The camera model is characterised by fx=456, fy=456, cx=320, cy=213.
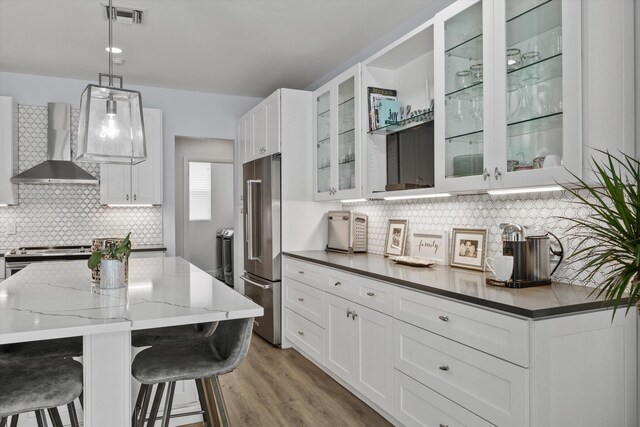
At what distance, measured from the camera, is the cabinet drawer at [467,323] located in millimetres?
1729

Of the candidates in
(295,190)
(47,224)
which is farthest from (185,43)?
(47,224)

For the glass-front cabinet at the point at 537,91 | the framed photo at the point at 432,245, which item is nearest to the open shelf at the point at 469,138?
the glass-front cabinet at the point at 537,91

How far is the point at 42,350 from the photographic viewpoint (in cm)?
191

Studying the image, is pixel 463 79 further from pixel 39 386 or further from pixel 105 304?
pixel 39 386

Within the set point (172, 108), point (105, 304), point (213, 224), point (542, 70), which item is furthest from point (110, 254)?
point (213, 224)

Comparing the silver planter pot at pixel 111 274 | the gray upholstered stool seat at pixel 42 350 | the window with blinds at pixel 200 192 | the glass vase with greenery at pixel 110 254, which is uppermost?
the window with blinds at pixel 200 192

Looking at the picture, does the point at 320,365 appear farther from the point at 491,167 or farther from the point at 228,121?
the point at 228,121

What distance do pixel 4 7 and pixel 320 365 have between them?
3.43 meters

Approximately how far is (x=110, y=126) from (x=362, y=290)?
1.72 meters

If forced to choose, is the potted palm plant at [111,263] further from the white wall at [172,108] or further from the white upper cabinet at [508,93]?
the white wall at [172,108]

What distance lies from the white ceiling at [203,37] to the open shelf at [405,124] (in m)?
0.84

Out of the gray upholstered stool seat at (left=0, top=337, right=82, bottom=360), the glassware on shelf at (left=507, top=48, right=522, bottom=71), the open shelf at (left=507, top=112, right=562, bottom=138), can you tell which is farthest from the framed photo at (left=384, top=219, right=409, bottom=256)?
the gray upholstered stool seat at (left=0, top=337, right=82, bottom=360)

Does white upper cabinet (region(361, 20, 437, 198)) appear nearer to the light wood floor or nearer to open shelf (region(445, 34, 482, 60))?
open shelf (region(445, 34, 482, 60))

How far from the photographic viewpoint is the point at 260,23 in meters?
3.49
